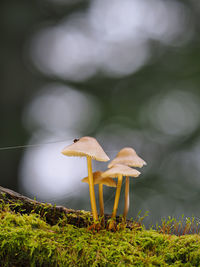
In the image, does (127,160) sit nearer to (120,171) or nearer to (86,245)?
(120,171)

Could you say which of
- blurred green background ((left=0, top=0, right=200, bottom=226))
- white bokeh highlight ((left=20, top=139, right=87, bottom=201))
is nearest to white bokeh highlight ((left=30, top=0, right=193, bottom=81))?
blurred green background ((left=0, top=0, right=200, bottom=226))

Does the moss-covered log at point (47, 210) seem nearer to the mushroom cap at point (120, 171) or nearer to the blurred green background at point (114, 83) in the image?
the mushroom cap at point (120, 171)

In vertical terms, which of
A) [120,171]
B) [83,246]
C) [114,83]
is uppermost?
[114,83]

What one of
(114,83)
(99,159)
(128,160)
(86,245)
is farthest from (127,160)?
(114,83)

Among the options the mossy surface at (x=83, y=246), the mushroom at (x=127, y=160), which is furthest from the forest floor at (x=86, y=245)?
the mushroom at (x=127, y=160)

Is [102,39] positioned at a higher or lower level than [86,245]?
Result: higher

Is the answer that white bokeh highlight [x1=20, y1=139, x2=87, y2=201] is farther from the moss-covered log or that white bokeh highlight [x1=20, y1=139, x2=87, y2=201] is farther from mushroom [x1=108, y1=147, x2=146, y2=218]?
mushroom [x1=108, y1=147, x2=146, y2=218]
